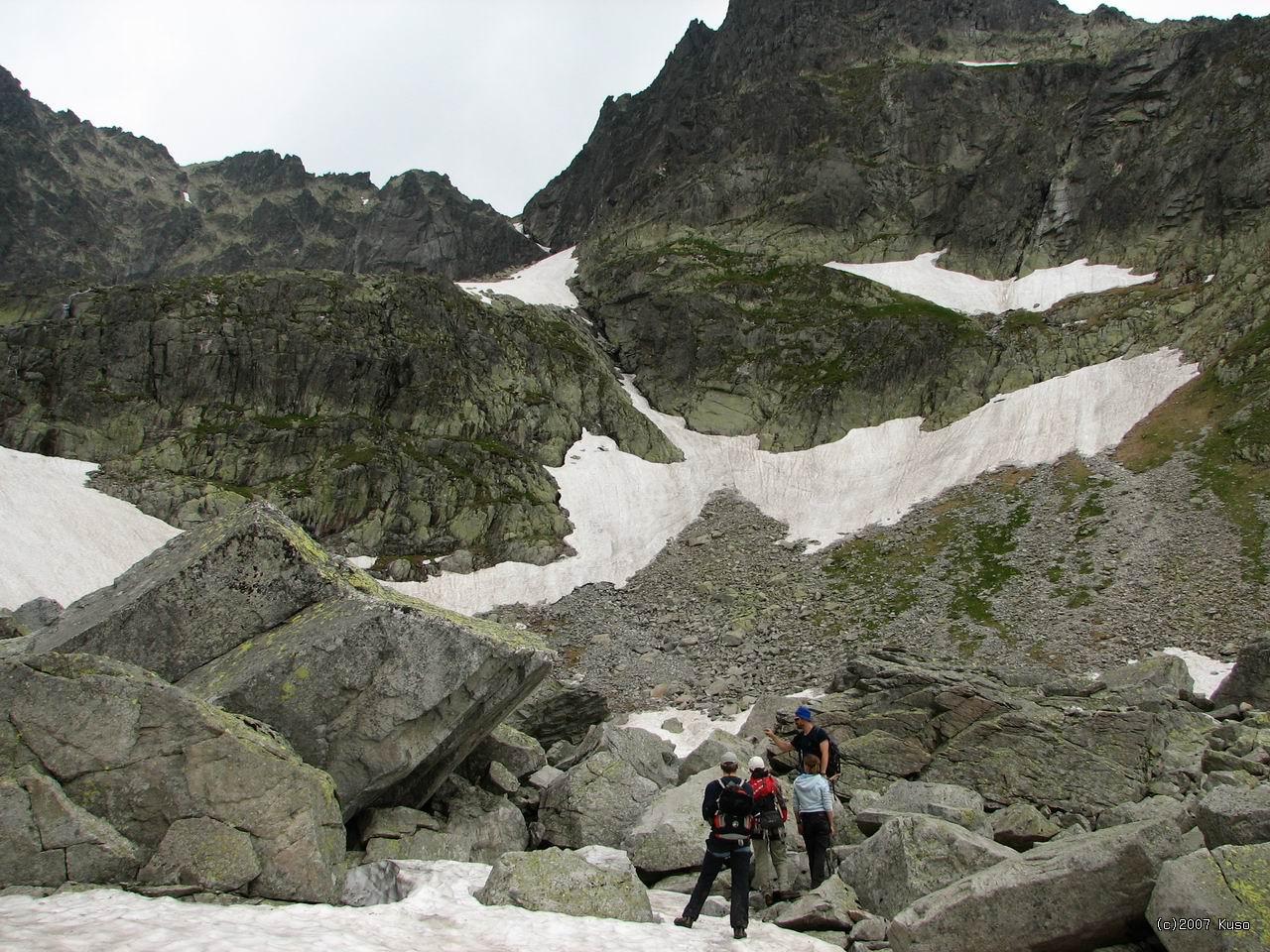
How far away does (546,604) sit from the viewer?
53.9m

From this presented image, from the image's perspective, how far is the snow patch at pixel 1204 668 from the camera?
29.0 metres

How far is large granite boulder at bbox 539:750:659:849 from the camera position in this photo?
13.7m

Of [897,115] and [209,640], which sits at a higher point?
[897,115]

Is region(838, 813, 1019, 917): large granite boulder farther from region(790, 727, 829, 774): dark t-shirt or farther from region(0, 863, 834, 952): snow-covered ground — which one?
region(790, 727, 829, 774): dark t-shirt

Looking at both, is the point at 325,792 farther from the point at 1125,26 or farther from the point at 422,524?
the point at 1125,26

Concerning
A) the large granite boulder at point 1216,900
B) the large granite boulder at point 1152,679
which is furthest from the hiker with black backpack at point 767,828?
the large granite boulder at point 1152,679

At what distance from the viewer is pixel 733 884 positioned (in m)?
9.28

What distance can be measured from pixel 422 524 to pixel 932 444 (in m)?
44.2

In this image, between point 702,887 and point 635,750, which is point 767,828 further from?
point 635,750

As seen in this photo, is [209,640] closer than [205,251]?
Yes

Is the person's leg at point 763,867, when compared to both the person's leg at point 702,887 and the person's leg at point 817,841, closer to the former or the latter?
the person's leg at point 817,841

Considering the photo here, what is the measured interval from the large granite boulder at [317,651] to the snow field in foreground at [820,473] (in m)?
41.6

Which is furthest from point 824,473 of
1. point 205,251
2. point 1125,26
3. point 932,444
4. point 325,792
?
point 205,251

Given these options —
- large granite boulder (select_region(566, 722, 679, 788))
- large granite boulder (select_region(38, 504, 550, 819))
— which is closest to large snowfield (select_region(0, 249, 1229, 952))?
large granite boulder (select_region(566, 722, 679, 788))
